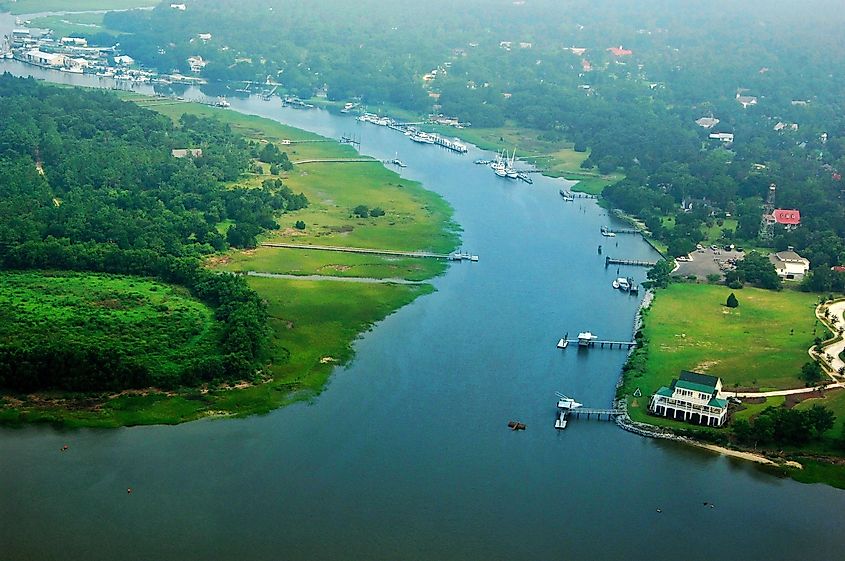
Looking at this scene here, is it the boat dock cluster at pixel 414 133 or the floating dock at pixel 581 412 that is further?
the boat dock cluster at pixel 414 133

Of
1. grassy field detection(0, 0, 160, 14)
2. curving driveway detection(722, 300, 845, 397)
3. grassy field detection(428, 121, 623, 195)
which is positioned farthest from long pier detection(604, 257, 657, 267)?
grassy field detection(0, 0, 160, 14)

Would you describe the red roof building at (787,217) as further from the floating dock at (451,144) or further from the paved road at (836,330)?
the floating dock at (451,144)

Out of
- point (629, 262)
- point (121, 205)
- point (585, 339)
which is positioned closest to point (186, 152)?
point (121, 205)

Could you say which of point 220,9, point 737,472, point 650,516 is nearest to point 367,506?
point 650,516

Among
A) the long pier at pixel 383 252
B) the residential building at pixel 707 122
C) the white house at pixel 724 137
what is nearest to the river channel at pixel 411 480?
the long pier at pixel 383 252

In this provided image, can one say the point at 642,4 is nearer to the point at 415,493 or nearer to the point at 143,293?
the point at 143,293

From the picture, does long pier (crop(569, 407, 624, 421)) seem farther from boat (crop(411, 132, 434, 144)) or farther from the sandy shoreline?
boat (crop(411, 132, 434, 144))
